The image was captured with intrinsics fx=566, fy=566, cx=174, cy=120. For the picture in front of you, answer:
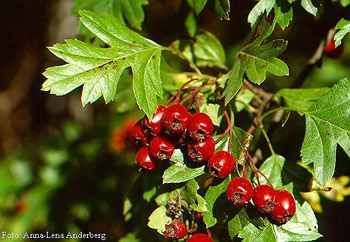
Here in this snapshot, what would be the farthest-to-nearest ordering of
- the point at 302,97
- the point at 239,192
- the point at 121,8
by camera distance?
the point at 121,8 < the point at 302,97 < the point at 239,192

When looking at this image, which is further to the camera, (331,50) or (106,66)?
(331,50)

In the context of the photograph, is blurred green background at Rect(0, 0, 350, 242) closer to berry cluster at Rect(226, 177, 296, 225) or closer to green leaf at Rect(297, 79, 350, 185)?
green leaf at Rect(297, 79, 350, 185)

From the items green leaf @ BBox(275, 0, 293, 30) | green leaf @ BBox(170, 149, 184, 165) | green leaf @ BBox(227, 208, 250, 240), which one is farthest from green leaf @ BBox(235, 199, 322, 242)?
green leaf @ BBox(275, 0, 293, 30)

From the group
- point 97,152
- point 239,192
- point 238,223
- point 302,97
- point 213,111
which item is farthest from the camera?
point 97,152

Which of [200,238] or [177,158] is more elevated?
[177,158]

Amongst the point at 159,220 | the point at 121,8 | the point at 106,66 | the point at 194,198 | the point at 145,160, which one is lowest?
the point at 159,220

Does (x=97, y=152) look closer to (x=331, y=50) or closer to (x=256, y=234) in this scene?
(x=331, y=50)

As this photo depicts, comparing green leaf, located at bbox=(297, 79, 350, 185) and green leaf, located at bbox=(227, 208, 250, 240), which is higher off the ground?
green leaf, located at bbox=(297, 79, 350, 185)

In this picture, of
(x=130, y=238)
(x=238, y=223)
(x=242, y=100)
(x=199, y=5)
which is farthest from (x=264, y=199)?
(x=130, y=238)
